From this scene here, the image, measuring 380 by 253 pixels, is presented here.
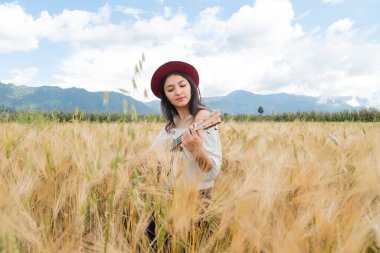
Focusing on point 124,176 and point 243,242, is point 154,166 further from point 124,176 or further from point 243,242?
point 243,242

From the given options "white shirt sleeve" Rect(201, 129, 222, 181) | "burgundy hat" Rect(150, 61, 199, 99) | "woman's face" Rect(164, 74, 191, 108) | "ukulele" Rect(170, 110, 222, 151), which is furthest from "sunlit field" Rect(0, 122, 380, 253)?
"burgundy hat" Rect(150, 61, 199, 99)

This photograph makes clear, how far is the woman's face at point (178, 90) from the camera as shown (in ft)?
7.13

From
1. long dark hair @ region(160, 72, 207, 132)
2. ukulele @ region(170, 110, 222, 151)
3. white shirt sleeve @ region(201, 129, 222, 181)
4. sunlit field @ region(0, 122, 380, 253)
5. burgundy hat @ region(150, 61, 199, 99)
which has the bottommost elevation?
sunlit field @ region(0, 122, 380, 253)

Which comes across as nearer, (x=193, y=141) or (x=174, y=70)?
(x=193, y=141)

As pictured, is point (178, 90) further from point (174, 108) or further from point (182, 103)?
point (174, 108)

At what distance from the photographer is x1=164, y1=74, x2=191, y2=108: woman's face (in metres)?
2.17

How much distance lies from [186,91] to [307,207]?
128cm

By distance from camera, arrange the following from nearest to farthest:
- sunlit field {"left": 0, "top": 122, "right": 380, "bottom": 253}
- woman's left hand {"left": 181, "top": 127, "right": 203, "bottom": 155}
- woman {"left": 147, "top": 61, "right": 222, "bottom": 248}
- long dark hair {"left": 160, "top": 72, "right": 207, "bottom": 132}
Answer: sunlit field {"left": 0, "top": 122, "right": 380, "bottom": 253}, woman's left hand {"left": 181, "top": 127, "right": 203, "bottom": 155}, woman {"left": 147, "top": 61, "right": 222, "bottom": 248}, long dark hair {"left": 160, "top": 72, "right": 207, "bottom": 132}

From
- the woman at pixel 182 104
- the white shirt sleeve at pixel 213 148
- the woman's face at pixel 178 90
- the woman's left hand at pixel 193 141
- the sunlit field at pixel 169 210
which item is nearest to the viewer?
the sunlit field at pixel 169 210

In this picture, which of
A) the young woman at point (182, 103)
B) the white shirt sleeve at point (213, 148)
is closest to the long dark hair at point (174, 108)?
the young woman at point (182, 103)

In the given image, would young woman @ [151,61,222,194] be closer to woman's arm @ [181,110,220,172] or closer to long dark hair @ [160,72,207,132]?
long dark hair @ [160,72,207,132]

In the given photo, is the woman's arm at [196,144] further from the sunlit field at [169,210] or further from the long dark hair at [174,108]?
the long dark hair at [174,108]

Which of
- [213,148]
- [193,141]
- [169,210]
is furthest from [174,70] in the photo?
[169,210]

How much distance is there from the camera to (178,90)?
7.11 feet
